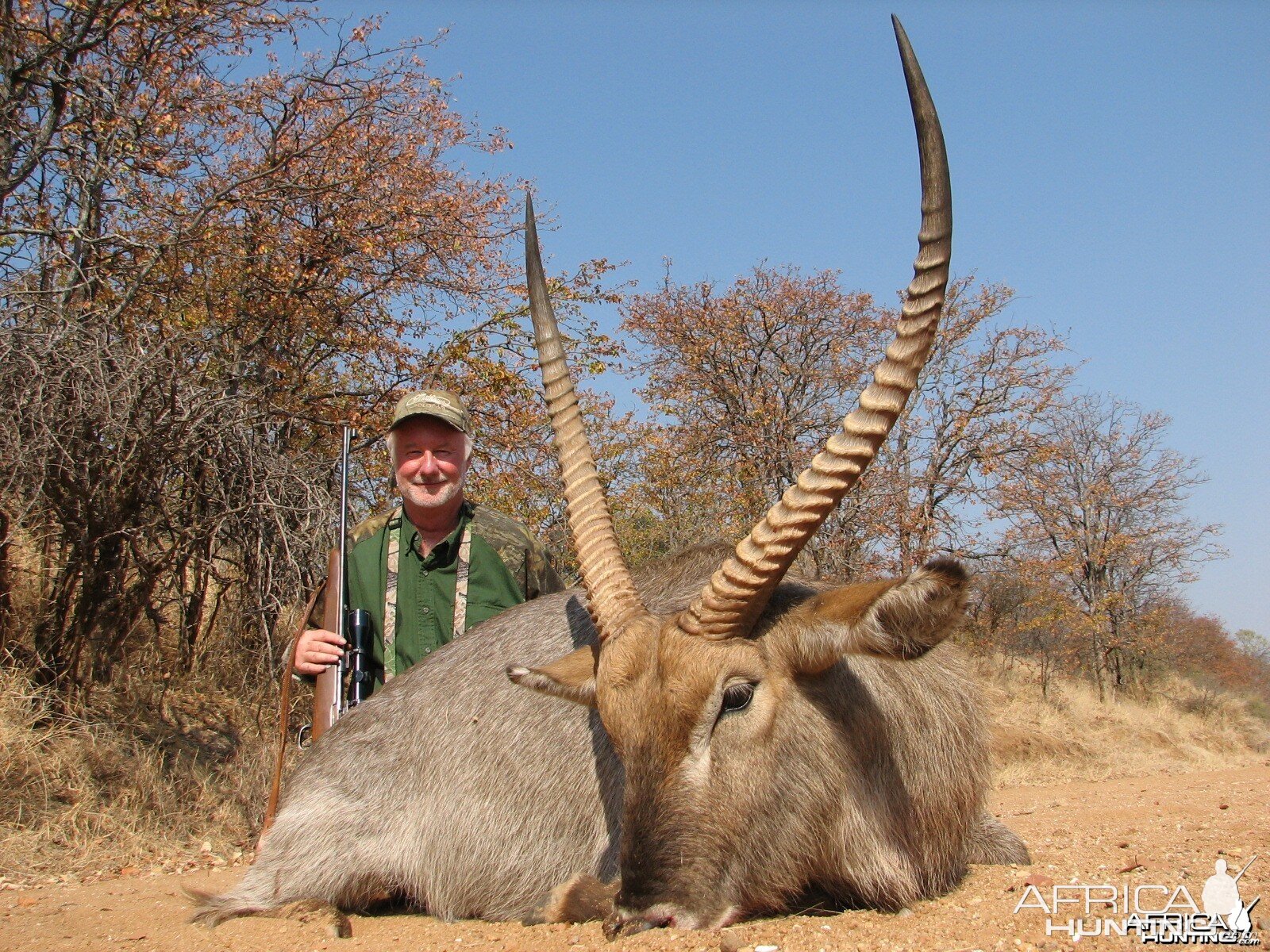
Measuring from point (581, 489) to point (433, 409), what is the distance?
1948mm

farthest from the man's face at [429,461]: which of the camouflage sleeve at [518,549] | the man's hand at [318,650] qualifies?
the man's hand at [318,650]

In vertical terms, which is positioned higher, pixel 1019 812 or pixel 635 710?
pixel 635 710

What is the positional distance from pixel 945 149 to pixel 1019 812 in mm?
6635

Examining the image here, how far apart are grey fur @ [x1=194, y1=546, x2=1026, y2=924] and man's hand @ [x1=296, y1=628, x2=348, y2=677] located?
407 mm

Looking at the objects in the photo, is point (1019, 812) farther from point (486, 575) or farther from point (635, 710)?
point (635, 710)

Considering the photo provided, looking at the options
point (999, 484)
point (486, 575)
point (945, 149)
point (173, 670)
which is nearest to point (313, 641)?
point (486, 575)

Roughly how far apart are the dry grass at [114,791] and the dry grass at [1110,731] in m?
8.45

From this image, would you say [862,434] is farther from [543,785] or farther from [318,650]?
[318,650]

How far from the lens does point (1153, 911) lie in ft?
11.6

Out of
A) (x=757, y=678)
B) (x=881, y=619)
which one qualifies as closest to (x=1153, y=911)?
(x=881, y=619)

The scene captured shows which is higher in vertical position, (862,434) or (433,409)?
(433,409)

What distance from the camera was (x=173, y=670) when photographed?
32.6ft

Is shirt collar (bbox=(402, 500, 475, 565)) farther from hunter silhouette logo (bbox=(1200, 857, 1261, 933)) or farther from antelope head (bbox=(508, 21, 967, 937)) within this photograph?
hunter silhouette logo (bbox=(1200, 857, 1261, 933))

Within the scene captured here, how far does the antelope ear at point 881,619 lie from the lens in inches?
136
